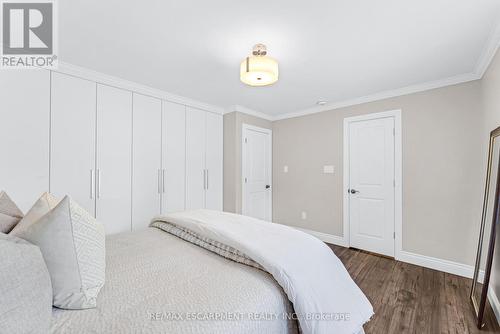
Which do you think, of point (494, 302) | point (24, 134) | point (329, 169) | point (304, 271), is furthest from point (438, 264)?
point (24, 134)


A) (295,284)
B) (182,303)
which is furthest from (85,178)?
(295,284)

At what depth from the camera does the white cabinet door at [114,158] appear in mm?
2600

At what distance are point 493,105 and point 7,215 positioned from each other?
3.77 meters

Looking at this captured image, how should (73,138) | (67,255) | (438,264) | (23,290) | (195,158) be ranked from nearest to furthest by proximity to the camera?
(23,290), (67,255), (73,138), (438,264), (195,158)

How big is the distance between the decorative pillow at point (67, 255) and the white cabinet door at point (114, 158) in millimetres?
1886

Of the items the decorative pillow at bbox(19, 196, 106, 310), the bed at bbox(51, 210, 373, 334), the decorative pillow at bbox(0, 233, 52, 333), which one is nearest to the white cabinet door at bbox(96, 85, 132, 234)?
the bed at bbox(51, 210, 373, 334)

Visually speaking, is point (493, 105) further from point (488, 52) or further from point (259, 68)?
point (259, 68)

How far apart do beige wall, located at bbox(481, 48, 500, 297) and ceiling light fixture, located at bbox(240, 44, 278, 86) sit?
2008 millimetres

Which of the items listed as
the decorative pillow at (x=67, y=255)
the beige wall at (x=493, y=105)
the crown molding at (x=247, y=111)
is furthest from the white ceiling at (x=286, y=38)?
the decorative pillow at (x=67, y=255)

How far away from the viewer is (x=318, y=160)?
384 centimetres

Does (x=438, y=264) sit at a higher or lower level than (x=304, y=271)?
lower

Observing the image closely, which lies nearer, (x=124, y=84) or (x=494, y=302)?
(x=494, y=302)

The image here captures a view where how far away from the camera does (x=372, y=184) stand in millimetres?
3258

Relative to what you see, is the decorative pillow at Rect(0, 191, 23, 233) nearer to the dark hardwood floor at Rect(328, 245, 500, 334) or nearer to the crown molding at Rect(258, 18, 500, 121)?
the dark hardwood floor at Rect(328, 245, 500, 334)
